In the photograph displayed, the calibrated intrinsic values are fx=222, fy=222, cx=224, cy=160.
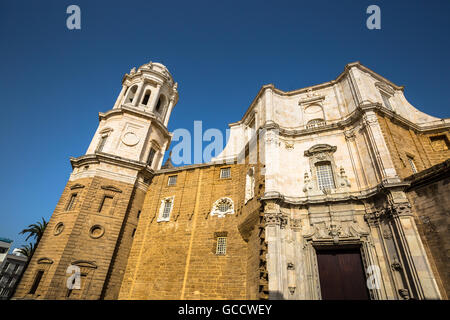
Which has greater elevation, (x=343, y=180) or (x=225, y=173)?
(x=225, y=173)

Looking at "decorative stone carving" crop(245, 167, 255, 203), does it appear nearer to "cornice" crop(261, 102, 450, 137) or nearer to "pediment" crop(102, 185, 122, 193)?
"cornice" crop(261, 102, 450, 137)

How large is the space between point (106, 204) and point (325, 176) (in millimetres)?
16902

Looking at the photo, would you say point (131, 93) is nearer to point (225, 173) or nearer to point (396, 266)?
point (225, 173)

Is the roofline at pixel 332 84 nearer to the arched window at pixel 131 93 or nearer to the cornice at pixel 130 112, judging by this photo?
the cornice at pixel 130 112

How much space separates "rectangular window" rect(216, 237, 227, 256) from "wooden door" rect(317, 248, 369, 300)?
637 centimetres

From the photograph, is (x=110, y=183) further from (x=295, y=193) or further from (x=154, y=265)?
(x=295, y=193)

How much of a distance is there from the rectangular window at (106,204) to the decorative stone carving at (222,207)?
8526 mm

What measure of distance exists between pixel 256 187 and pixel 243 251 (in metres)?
4.37

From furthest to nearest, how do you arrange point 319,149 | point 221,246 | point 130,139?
1. point 130,139
2. point 221,246
3. point 319,149

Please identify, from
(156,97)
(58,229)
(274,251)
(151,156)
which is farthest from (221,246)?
(156,97)

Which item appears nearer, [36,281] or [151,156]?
[36,281]

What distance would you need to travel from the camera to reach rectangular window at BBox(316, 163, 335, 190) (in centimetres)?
1419

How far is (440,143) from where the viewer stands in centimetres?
1625

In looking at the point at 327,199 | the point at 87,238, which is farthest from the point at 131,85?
the point at 327,199
